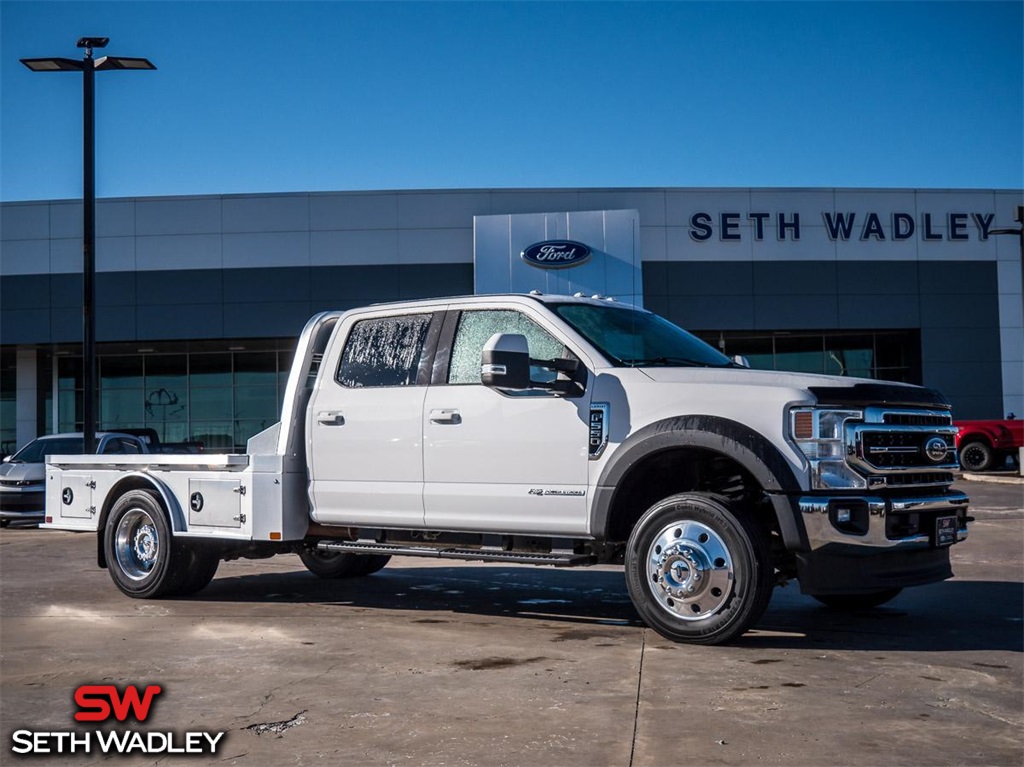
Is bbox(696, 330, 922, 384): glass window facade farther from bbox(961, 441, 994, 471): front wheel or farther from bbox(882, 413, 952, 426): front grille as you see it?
bbox(882, 413, 952, 426): front grille

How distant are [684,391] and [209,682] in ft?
10.2

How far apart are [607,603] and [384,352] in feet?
8.33

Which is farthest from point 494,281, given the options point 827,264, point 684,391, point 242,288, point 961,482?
point 684,391

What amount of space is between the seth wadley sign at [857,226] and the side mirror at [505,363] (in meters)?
26.0

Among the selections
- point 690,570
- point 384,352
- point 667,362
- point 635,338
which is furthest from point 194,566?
point 690,570

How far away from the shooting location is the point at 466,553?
7.30 m

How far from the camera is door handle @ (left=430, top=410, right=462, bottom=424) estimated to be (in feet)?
24.2

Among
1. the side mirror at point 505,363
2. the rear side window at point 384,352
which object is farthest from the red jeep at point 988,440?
the side mirror at point 505,363

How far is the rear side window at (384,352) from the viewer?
7898 millimetres

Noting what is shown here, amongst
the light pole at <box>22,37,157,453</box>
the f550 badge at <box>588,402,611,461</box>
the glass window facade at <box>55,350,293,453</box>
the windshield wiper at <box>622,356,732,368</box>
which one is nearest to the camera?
the f550 badge at <box>588,402,611,461</box>

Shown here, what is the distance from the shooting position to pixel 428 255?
31938 mm

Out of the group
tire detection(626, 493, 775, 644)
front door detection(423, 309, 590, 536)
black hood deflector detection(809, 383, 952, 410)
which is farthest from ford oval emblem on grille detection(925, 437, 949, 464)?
front door detection(423, 309, 590, 536)

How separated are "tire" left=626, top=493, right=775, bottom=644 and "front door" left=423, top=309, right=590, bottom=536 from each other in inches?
20.6

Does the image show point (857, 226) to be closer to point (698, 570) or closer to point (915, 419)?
point (915, 419)
